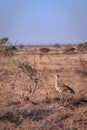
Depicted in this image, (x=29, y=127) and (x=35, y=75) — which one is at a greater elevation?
(x=35, y=75)

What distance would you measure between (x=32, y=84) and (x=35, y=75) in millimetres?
313

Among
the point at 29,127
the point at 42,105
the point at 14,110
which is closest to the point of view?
the point at 29,127

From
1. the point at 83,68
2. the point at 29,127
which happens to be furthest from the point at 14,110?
the point at 83,68

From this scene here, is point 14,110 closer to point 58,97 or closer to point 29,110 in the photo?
point 29,110

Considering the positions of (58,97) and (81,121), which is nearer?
(81,121)

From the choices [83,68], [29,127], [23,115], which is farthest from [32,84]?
[83,68]

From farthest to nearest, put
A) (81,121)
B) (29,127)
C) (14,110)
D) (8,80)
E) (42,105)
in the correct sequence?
(8,80)
(42,105)
(14,110)
(81,121)
(29,127)

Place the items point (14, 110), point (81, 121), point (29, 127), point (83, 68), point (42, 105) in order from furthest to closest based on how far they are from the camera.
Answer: point (83, 68) → point (42, 105) → point (14, 110) → point (81, 121) → point (29, 127)

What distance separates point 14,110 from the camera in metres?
11.3

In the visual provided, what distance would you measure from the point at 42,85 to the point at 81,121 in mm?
3592

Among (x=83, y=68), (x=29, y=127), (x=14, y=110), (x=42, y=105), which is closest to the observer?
(x=29, y=127)

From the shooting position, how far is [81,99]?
12914mm

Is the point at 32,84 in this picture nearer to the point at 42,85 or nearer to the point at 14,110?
the point at 42,85

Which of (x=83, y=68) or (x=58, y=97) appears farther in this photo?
(x=83, y=68)
